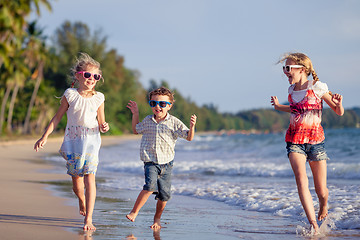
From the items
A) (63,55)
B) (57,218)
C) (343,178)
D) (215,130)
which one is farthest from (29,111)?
(215,130)

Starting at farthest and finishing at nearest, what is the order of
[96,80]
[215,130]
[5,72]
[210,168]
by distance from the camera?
1. [215,130]
2. [5,72]
3. [210,168]
4. [96,80]

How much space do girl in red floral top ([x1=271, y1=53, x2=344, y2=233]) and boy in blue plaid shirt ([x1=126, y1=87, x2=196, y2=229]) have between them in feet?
3.26

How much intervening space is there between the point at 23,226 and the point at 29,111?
44.1m

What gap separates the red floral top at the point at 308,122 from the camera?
4.49 m

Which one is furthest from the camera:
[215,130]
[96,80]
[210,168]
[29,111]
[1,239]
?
[215,130]

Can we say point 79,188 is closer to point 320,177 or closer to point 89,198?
point 89,198

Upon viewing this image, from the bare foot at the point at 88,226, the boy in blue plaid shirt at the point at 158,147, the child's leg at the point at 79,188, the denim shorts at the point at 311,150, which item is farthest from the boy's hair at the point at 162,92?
the bare foot at the point at 88,226

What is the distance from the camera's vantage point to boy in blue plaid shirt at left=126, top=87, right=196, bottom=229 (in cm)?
459

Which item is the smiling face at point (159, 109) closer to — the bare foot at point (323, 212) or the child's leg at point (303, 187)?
the child's leg at point (303, 187)

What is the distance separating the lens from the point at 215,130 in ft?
526

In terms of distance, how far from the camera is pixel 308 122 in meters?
4.50

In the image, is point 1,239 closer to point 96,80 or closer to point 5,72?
point 96,80

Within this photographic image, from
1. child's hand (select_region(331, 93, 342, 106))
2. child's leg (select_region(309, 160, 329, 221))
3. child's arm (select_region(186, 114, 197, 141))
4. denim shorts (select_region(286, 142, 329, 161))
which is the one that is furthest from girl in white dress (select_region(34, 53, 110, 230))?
Answer: child's hand (select_region(331, 93, 342, 106))

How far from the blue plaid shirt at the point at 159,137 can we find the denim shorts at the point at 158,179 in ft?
0.18
